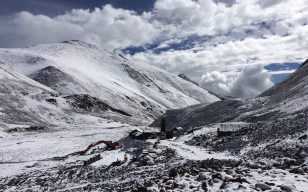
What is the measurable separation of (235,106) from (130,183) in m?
39.3

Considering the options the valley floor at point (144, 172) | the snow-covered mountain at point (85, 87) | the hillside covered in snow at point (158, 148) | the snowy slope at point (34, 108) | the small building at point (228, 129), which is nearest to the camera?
the valley floor at point (144, 172)

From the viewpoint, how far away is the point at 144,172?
600 inches

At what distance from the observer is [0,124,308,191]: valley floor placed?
909 cm

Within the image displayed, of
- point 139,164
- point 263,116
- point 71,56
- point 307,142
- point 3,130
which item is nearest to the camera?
point 307,142

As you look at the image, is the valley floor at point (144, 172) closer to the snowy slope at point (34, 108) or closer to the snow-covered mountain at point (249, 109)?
the snow-covered mountain at point (249, 109)

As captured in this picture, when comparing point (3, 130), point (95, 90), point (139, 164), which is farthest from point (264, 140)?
point (95, 90)

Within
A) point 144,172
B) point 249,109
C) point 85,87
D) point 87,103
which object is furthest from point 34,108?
point 144,172

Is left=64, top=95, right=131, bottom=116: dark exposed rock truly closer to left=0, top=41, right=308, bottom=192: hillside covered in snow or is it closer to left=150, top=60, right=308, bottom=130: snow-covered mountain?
left=0, top=41, right=308, bottom=192: hillside covered in snow

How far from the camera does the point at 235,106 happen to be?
4669 centimetres

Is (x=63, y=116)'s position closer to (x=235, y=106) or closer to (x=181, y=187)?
(x=235, y=106)

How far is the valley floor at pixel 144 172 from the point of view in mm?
9094

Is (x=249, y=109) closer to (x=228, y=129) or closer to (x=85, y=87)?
(x=228, y=129)

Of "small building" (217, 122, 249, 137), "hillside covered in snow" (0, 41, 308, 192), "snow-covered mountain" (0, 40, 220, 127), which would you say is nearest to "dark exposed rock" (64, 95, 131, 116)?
"snow-covered mountain" (0, 40, 220, 127)

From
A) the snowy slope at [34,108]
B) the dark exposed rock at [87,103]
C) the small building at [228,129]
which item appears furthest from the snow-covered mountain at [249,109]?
the dark exposed rock at [87,103]
